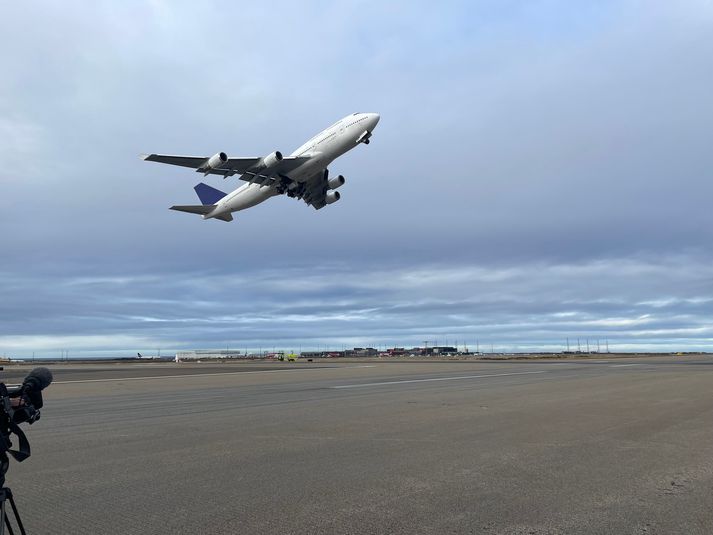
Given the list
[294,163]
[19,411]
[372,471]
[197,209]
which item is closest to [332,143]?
[294,163]

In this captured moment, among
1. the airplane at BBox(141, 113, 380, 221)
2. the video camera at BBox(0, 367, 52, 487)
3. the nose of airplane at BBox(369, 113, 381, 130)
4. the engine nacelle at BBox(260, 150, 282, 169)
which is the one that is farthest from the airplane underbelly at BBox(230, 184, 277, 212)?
the video camera at BBox(0, 367, 52, 487)

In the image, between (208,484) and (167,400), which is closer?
(208,484)

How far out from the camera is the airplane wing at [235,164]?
3844 cm

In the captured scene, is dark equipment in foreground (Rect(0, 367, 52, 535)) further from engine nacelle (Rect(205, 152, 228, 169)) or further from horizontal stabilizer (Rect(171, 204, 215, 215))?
horizontal stabilizer (Rect(171, 204, 215, 215))

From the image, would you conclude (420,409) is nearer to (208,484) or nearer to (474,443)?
(474,443)

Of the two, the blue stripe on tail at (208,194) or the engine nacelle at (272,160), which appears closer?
the engine nacelle at (272,160)

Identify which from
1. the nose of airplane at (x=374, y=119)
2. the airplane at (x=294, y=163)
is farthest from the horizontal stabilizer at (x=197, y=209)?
the nose of airplane at (x=374, y=119)

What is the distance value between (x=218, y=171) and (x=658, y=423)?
3411 cm

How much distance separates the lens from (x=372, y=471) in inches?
326

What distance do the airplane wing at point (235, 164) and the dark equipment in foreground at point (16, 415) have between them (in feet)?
114

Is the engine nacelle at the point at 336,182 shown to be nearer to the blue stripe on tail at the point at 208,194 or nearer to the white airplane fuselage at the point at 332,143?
the white airplane fuselage at the point at 332,143

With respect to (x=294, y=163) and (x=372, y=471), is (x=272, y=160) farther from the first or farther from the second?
(x=372, y=471)

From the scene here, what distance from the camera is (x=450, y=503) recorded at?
6.57 meters

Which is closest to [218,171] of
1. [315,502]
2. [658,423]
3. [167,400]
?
[167,400]
